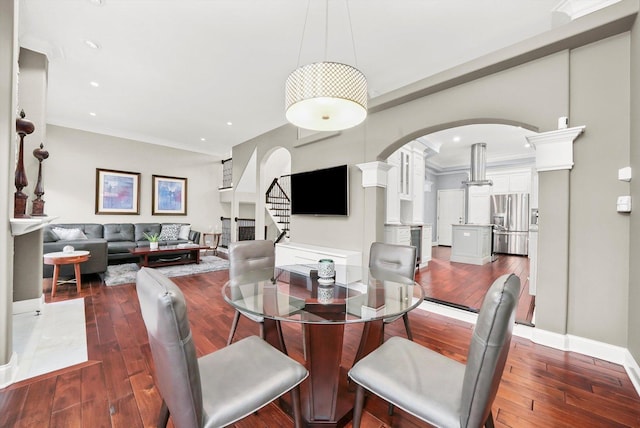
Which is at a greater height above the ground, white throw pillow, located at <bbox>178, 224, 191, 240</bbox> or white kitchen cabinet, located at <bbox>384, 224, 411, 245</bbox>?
white kitchen cabinet, located at <bbox>384, 224, 411, 245</bbox>

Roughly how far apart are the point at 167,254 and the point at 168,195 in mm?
2196

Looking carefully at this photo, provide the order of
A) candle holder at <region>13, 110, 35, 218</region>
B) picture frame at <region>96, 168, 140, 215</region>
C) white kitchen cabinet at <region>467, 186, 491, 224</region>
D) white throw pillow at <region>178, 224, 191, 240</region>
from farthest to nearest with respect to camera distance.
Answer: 1. white kitchen cabinet at <region>467, 186, 491, 224</region>
2. white throw pillow at <region>178, 224, 191, 240</region>
3. picture frame at <region>96, 168, 140, 215</region>
4. candle holder at <region>13, 110, 35, 218</region>

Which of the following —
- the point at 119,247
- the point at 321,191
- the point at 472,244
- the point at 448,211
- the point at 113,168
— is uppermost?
the point at 113,168

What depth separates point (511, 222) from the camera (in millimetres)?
7316

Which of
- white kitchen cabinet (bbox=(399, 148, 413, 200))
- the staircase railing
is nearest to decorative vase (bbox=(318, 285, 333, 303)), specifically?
white kitchen cabinet (bbox=(399, 148, 413, 200))

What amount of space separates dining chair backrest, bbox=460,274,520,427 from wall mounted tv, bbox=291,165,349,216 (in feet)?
10.5

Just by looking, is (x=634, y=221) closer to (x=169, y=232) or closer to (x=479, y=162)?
(x=479, y=162)

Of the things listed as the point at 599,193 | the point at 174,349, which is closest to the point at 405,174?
the point at 599,193

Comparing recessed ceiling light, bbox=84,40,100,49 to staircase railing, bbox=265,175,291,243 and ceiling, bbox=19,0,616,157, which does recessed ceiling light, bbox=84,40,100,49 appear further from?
staircase railing, bbox=265,175,291,243

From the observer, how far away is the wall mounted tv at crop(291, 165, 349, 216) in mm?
4090

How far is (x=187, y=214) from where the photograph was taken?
744 centimetres

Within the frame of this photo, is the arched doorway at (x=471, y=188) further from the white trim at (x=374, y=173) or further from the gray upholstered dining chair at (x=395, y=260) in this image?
the gray upholstered dining chair at (x=395, y=260)

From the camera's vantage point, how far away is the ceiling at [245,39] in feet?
7.79

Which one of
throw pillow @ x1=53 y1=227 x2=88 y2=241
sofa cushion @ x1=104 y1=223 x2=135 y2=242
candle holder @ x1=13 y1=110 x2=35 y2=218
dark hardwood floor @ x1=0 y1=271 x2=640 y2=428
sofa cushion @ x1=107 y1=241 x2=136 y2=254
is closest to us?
dark hardwood floor @ x1=0 y1=271 x2=640 y2=428
